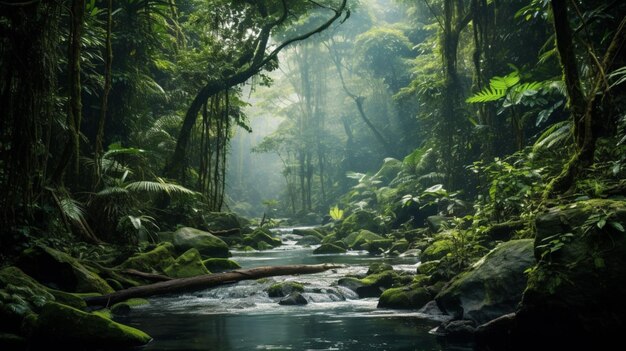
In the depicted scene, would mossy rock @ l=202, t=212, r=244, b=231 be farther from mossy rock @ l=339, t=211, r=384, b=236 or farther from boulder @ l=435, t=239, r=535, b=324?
boulder @ l=435, t=239, r=535, b=324

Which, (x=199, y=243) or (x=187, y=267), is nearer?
(x=187, y=267)

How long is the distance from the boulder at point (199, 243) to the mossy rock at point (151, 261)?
→ 1.39 metres

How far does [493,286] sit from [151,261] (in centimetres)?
581

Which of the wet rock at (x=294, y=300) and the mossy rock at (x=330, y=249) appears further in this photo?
the mossy rock at (x=330, y=249)

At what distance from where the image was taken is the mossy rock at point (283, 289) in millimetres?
7475

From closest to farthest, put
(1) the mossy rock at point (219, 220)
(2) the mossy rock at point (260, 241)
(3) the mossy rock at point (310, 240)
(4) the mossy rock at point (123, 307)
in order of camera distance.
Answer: (4) the mossy rock at point (123, 307), (1) the mossy rock at point (219, 220), (2) the mossy rock at point (260, 241), (3) the mossy rock at point (310, 240)

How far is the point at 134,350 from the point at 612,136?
19.6 ft

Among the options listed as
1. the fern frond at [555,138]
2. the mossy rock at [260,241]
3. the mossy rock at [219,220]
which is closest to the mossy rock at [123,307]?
the fern frond at [555,138]

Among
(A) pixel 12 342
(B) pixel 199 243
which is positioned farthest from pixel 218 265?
(A) pixel 12 342

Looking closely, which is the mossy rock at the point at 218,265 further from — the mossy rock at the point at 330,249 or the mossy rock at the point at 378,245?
the mossy rock at the point at 378,245

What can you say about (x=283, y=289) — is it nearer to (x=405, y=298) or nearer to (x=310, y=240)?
(x=405, y=298)

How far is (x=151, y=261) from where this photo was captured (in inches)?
342

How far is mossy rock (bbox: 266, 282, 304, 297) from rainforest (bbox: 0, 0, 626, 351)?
21 millimetres

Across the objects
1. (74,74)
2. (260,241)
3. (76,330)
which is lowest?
(76,330)
